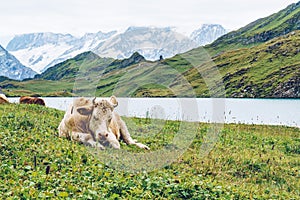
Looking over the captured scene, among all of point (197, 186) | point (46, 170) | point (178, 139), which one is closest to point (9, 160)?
point (46, 170)

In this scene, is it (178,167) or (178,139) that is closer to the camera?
(178,167)

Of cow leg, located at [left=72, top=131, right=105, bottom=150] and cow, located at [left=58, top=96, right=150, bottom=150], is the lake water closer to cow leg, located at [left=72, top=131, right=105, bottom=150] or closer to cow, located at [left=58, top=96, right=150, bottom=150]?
cow, located at [left=58, top=96, right=150, bottom=150]

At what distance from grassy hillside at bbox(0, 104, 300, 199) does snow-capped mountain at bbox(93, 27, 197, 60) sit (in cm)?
443

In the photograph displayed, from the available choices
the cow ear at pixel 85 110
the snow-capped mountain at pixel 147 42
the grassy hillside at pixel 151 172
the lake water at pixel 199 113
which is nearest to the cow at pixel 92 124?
the cow ear at pixel 85 110

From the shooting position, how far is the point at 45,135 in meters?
18.2

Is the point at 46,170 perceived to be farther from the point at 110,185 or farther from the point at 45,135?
the point at 45,135

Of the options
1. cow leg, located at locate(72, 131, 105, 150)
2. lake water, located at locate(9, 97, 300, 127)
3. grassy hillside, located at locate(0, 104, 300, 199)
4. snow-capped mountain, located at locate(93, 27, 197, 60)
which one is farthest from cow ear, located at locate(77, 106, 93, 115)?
lake water, located at locate(9, 97, 300, 127)

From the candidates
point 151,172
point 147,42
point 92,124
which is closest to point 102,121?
point 92,124

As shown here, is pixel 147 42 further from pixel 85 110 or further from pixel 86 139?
pixel 86 139

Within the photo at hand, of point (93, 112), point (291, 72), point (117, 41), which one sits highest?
point (291, 72)

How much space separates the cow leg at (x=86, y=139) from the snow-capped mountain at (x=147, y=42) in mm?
3883

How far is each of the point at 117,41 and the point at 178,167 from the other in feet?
24.6

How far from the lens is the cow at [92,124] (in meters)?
17.6

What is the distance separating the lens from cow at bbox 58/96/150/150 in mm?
17641
